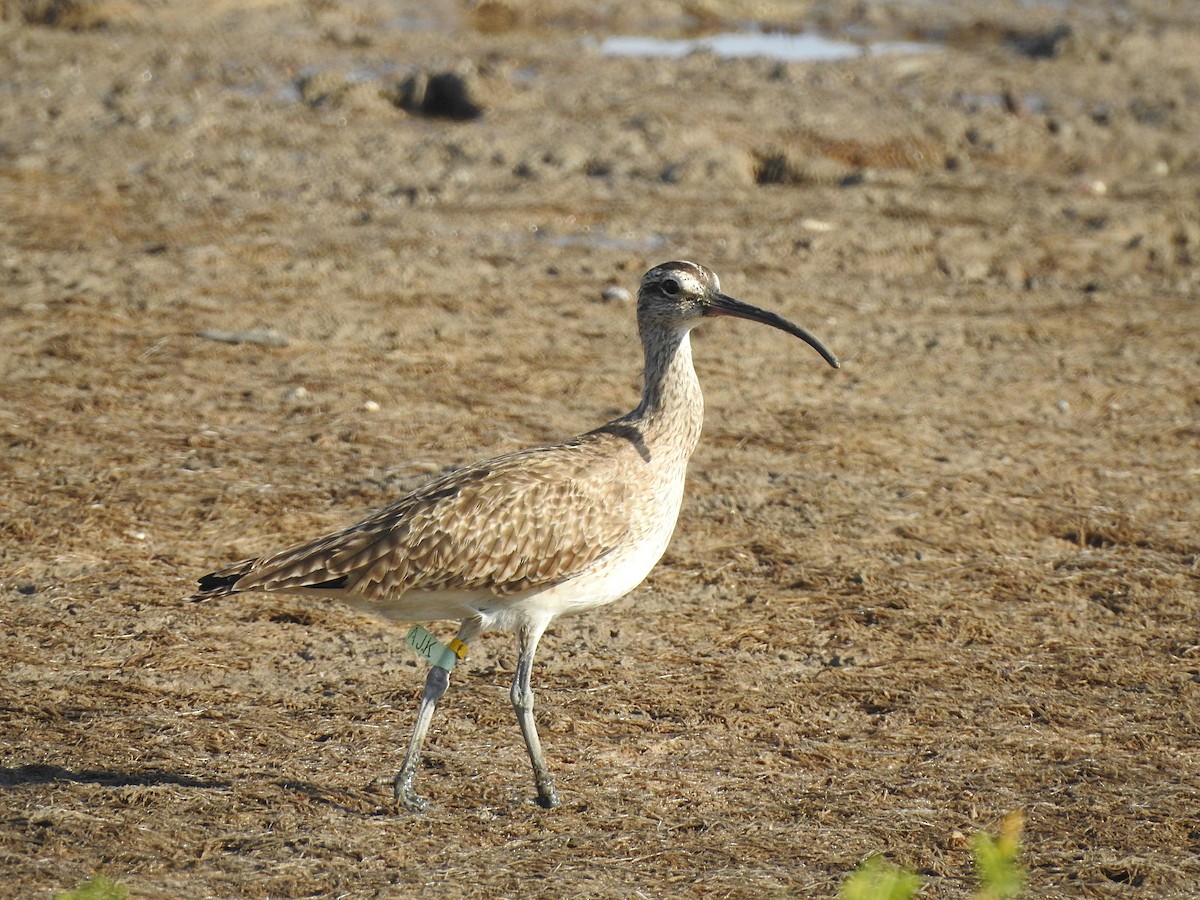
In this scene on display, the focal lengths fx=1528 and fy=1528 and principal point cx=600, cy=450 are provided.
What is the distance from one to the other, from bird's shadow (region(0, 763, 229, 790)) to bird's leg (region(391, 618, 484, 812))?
668mm

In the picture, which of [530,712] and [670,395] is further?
[670,395]

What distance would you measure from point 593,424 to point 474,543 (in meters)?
4.10

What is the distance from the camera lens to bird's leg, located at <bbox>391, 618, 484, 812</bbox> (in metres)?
5.60

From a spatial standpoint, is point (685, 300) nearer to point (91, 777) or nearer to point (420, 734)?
point (420, 734)

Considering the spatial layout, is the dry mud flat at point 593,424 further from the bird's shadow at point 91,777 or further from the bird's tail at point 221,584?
the bird's tail at point 221,584

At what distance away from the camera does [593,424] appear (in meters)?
9.70

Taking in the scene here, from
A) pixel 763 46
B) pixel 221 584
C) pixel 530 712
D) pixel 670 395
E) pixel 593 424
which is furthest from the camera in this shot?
pixel 763 46

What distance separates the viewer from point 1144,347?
11586mm

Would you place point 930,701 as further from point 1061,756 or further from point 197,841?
point 197,841

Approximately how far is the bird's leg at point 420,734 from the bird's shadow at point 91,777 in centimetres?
67

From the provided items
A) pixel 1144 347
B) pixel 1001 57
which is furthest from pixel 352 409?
pixel 1001 57

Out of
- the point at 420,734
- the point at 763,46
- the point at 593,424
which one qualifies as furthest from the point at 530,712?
the point at 763,46

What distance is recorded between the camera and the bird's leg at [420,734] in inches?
220

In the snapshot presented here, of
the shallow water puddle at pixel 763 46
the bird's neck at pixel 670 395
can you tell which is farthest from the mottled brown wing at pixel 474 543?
the shallow water puddle at pixel 763 46
